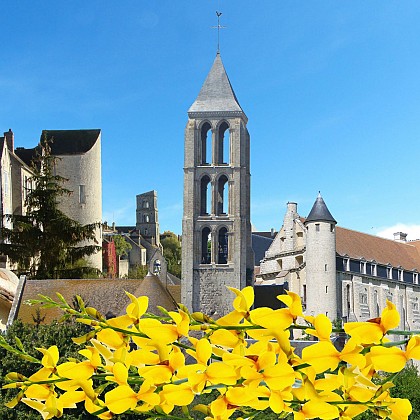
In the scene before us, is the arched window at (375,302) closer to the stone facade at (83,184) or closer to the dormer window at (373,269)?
the dormer window at (373,269)

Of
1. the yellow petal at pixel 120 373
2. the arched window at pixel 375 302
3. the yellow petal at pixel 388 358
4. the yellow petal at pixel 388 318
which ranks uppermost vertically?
the arched window at pixel 375 302

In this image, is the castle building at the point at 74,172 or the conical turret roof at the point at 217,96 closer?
the conical turret roof at the point at 217,96

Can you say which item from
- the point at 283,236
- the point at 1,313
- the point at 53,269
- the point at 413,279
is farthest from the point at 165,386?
the point at 413,279

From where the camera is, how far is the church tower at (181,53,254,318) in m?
44.4

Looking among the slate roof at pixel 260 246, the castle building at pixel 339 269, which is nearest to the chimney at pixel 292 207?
the castle building at pixel 339 269

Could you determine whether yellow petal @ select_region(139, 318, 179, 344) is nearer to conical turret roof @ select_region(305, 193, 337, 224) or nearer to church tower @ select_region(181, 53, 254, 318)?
church tower @ select_region(181, 53, 254, 318)

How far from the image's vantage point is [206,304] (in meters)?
44.3

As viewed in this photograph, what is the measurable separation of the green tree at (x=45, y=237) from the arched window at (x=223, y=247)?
24.3 ft

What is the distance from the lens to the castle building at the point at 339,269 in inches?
2077

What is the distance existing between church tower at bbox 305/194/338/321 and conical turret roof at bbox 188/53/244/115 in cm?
1123

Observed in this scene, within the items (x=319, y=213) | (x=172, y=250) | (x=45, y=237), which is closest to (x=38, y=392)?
(x=45, y=237)

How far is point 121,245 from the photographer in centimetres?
9106

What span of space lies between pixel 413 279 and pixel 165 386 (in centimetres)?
6383

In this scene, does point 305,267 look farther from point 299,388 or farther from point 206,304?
point 299,388
